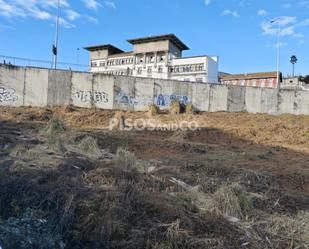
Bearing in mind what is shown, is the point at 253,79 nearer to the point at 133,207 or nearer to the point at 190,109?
the point at 190,109

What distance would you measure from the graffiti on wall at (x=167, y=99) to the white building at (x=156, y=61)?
1203 inches

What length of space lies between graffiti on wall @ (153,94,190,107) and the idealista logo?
3.28 meters

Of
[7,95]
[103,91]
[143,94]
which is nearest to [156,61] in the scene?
[143,94]

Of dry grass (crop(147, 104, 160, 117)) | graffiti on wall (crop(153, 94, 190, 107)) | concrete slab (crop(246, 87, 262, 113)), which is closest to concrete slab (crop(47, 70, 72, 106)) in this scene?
dry grass (crop(147, 104, 160, 117))

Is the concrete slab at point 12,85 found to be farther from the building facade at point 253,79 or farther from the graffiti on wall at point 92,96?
the building facade at point 253,79

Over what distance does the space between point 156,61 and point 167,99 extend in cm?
4293

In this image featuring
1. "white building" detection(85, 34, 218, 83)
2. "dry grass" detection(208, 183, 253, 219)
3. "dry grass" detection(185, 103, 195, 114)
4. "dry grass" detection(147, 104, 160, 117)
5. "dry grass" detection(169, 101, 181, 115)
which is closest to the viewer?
"dry grass" detection(208, 183, 253, 219)

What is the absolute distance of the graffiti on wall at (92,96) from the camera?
23.8m

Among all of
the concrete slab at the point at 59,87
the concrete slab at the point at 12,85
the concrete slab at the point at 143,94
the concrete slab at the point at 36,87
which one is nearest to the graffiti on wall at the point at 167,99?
the concrete slab at the point at 143,94

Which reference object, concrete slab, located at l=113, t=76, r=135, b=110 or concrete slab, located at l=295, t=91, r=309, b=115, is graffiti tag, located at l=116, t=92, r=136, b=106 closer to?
concrete slab, located at l=113, t=76, r=135, b=110

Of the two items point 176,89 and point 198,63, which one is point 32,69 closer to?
point 176,89

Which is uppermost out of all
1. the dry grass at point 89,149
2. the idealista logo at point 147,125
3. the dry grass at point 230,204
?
the idealista logo at point 147,125

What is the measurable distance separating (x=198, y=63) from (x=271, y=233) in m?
56.4

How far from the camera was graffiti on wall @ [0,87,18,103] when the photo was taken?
22.4 meters
